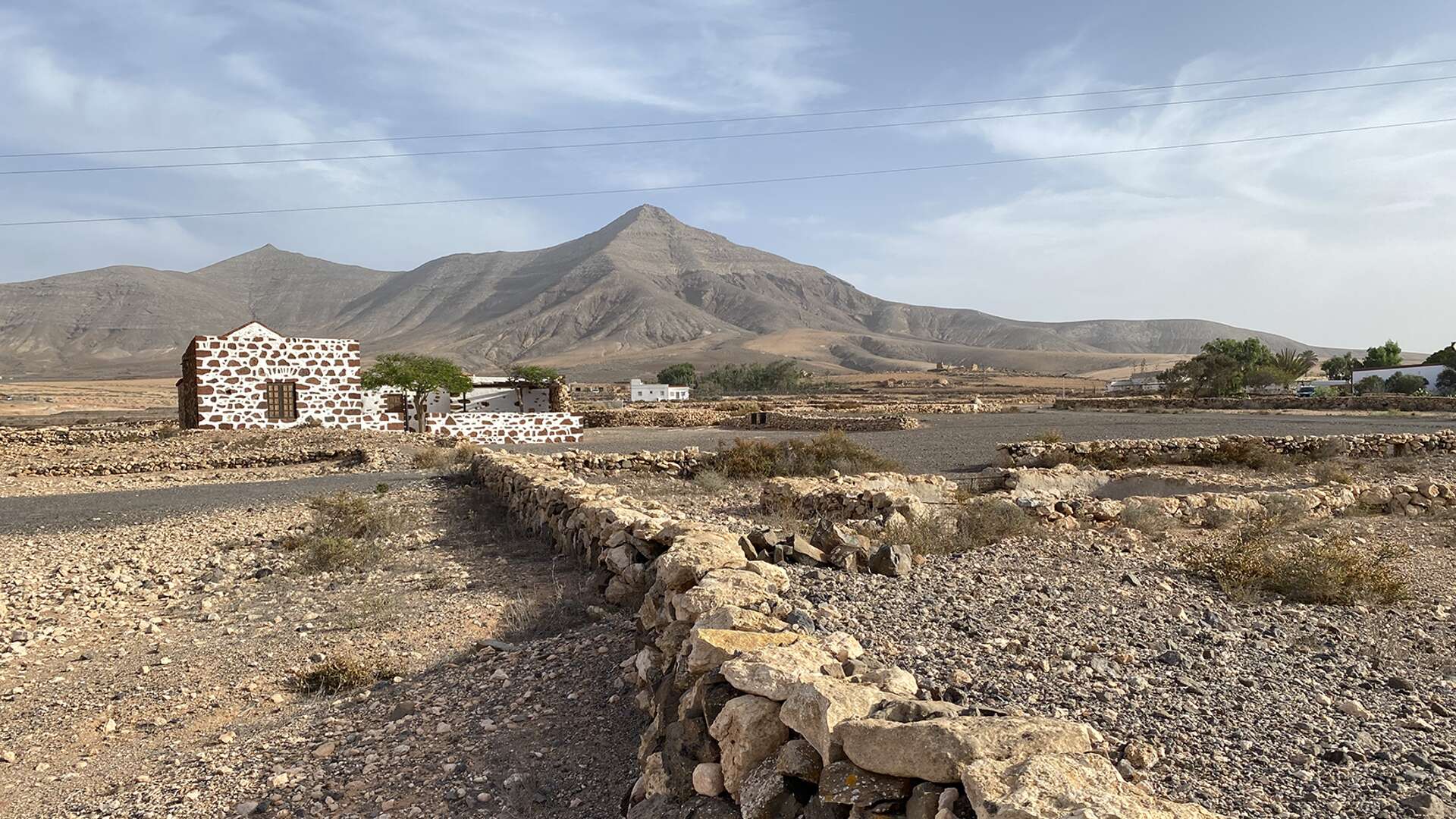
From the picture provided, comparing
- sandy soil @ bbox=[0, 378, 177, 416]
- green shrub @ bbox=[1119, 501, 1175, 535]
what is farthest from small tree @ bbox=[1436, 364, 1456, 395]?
sandy soil @ bbox=[0, 378, 177, 416]

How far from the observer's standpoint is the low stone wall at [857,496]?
10.7 metres

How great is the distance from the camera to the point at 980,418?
141 ft

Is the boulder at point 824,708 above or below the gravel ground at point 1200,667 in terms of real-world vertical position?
above

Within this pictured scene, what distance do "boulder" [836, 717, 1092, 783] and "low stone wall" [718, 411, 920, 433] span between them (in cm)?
3093

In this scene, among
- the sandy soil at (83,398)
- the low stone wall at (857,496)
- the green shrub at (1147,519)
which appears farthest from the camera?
the sandy soil at (83,398)

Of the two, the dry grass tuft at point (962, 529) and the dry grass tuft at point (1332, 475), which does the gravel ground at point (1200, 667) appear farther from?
the dry grass tuft at point (1332, 475)

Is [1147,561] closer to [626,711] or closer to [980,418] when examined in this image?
[626,711]

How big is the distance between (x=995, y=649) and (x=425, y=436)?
26.5 m

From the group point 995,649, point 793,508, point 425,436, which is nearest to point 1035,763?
point 995,649

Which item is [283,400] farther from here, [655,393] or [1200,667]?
[655,393]

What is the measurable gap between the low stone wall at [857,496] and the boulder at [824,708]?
22.3 ft

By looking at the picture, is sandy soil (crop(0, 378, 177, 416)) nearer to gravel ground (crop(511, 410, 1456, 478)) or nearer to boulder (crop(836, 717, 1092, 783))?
gravel ground (crop(511, 410, 1456, 478))

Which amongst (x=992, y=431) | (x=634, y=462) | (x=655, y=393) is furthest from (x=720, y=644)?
(x=655, y=393)

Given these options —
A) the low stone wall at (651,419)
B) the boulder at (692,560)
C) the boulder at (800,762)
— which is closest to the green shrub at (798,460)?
the boulder at (692,560)
